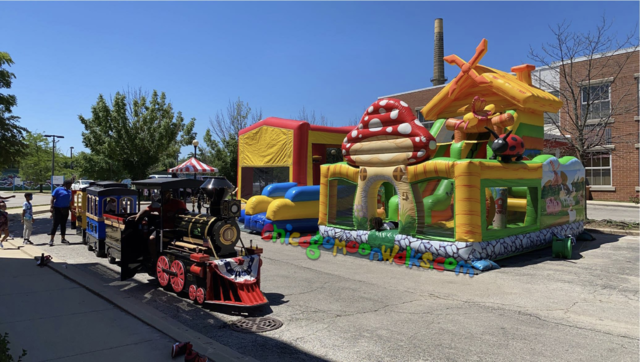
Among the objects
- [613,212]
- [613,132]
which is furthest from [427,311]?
[613,132]

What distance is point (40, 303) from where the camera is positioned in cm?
614

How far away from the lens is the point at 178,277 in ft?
21.4

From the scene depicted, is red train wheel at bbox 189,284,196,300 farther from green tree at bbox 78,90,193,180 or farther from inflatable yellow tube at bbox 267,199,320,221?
green tree at bbox 78,90,193,180

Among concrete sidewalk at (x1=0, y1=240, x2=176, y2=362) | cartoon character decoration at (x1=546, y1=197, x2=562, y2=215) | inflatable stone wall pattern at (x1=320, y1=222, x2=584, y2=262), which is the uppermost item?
cartoon character decoration at (x1=546, y1=197, x2=562, y2=215)

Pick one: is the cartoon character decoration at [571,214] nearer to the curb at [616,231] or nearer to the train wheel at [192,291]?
the curb at [616,231]

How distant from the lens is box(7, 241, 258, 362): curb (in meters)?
4.41

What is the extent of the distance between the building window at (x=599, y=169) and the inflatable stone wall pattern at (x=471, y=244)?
1638 centimetres

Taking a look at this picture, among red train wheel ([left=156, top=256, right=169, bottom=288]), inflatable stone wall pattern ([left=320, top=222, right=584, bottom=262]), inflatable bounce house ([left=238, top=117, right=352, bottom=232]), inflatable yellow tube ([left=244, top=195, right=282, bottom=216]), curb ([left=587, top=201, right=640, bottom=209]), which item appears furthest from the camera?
curb ([left=587, top=201, right=640, bottom=209])

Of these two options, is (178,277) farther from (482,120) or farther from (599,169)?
(599,169)

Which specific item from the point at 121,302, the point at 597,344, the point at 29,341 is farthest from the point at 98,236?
the point at 597,344

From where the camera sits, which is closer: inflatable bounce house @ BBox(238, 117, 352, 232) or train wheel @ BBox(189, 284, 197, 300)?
train wheel @ BBox(189, 284, 197, 300)

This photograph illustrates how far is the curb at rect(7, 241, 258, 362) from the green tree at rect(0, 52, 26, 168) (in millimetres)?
10330

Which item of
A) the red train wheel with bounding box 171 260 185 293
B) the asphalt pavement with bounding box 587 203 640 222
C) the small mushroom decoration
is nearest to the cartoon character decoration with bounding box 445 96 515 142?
the small mushroom decoration

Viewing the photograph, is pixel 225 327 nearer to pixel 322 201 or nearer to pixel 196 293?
pixel 196 293
